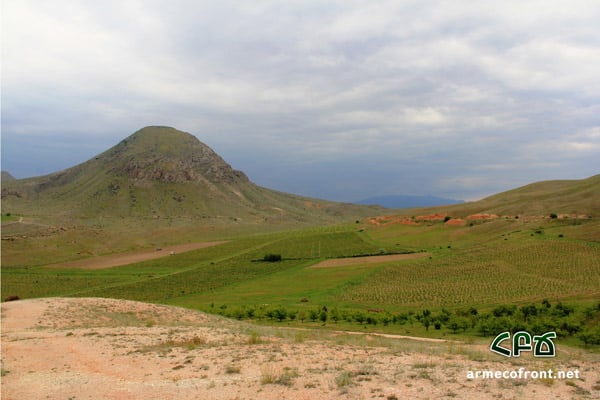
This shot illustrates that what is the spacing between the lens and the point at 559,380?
14531 millimetres

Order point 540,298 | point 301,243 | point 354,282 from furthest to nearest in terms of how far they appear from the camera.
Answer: point 301,243 < point 354,282 < point 540,298

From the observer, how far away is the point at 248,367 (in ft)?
54.5

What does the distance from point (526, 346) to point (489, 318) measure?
9.79 meters

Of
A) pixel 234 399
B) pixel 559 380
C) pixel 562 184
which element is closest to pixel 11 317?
pixel 234 399

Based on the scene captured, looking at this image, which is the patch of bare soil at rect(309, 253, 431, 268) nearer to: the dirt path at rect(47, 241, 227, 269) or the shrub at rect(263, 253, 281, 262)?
the shrub at rect(263, 253, 281, 262)

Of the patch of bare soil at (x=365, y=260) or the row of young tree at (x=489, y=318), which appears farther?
the patch of bare soil at (x=365, y=260)

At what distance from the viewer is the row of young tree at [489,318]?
26359 mm

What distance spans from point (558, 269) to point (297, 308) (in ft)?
103

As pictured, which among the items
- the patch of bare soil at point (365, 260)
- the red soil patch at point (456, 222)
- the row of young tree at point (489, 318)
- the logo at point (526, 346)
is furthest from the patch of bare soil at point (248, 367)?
the red soil patch at point (456, 222)

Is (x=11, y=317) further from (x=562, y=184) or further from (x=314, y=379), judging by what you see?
(x=562, y=184)

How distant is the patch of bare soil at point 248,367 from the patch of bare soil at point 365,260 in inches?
1865

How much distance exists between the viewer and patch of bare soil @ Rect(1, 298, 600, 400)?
13.8 m

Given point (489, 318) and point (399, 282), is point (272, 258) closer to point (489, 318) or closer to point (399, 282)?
point (399, 282)

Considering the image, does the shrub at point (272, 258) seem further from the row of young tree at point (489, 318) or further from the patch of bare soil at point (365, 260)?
the row of young tree at point (489, 318)
